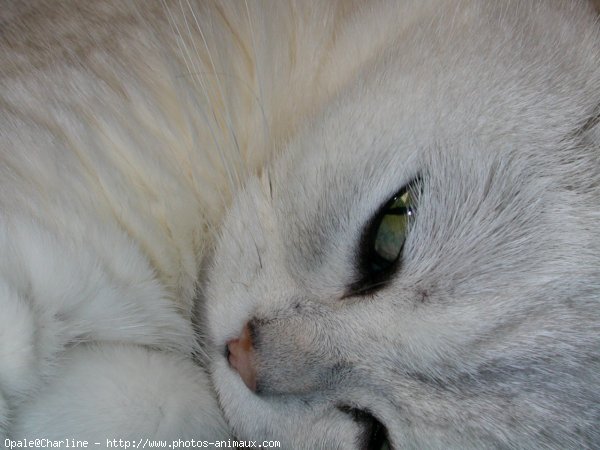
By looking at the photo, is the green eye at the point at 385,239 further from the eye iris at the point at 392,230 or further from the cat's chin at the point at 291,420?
the cat's chin at the point at 291,420

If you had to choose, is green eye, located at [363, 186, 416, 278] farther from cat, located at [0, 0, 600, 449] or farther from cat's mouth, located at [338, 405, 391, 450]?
cat's mouth, located at [338, 405, 391, 450]

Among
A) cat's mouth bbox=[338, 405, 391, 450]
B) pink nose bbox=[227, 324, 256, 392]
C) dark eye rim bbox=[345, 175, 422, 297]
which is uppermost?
dark eye rim bbox=[345, 175, 422, 297]

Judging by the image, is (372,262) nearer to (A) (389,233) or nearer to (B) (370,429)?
(A) (389,233)

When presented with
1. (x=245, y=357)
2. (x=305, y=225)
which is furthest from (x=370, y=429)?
(x=305, y=225)

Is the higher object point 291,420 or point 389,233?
point 389,233

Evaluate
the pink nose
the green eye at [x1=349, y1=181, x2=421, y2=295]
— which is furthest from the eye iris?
the pink nose

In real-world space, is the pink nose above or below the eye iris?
below

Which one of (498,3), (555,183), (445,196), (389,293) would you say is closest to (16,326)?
(389,293)

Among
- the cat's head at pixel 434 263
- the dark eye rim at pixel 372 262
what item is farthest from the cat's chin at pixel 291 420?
the dark eye rim at pixel 372 262
